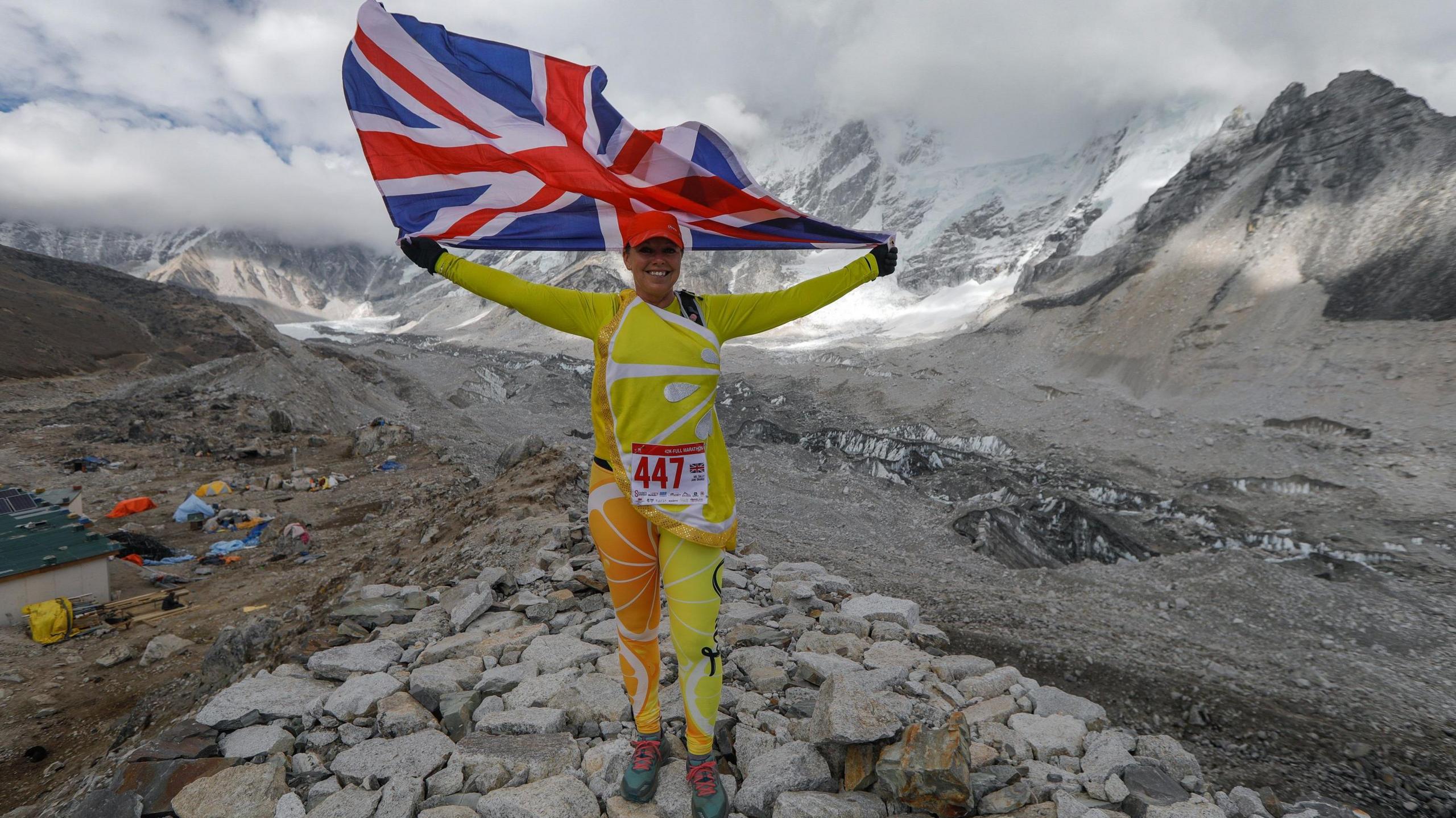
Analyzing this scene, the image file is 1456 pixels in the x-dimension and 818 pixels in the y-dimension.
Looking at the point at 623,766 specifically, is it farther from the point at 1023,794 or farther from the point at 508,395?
the point at 508,395

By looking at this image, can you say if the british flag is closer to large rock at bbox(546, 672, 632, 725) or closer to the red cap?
the red cap

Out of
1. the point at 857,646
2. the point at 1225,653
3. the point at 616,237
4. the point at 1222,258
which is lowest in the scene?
the point at 1225,653

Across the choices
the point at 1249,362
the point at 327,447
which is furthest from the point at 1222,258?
the point at 327,447

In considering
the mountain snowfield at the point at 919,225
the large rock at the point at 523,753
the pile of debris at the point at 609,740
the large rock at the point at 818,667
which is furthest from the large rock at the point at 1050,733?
the mountain snowfield at the point at 919,225

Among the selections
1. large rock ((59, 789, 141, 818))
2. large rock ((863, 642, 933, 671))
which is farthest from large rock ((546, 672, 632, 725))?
large rock ((59, 789, 141, 818))

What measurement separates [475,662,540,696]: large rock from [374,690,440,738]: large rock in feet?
0.98

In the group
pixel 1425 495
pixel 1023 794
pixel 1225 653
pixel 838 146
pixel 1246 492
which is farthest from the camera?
pixel 838 146

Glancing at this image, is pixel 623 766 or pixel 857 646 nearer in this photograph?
pixel 623 766

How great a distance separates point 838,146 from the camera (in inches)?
5851

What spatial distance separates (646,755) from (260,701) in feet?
7.38

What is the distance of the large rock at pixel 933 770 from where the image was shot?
252 cm

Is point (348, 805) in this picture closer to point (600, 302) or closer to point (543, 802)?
point (543, 802)

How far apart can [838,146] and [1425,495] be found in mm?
149419

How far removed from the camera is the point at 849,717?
2.79 metres
